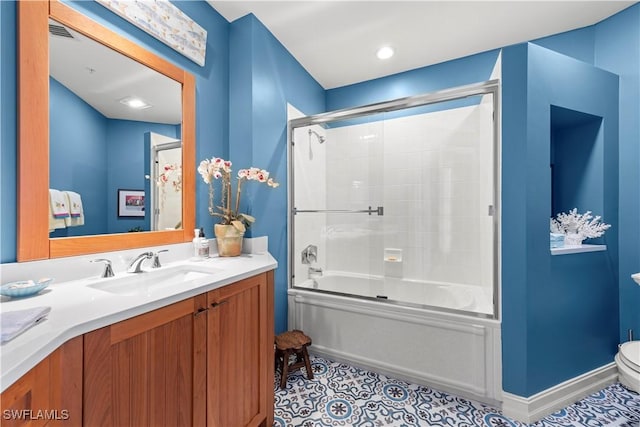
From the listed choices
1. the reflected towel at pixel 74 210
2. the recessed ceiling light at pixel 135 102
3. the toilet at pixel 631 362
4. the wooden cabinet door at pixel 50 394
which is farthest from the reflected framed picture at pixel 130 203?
the toilet at pixel 631 362

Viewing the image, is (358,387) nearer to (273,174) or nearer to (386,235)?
(386,235)

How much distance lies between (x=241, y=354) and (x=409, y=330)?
3.87 ft

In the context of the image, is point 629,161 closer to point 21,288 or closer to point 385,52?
point 385,52

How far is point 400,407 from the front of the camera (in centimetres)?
171

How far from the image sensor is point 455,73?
8.80 feet

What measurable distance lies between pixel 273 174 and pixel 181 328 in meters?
1.44

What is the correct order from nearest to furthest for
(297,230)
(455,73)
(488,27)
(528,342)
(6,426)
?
(6,426)
(528,342)
(488,27)
(297,230)
(455,73)

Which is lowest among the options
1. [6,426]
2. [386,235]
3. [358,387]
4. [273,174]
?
[358,387]

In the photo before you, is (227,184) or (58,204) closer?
(58,204)

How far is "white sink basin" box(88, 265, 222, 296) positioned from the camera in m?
1.20

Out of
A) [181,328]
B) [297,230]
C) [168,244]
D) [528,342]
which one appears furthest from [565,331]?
[168,244]

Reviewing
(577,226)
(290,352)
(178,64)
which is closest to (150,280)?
(290,352)

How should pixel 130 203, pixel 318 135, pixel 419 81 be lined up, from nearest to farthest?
pixel 130 203 < pixel 318 135 < pixel 419 81

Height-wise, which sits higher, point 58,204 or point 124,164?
point 124,164
